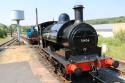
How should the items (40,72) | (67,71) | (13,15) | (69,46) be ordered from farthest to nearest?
(13,15) → (40,72) → (69,46) → (67,71)

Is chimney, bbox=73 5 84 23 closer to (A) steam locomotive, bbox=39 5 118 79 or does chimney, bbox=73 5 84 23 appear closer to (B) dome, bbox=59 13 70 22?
(A) steam locomotive, bbox=39 5 118 79

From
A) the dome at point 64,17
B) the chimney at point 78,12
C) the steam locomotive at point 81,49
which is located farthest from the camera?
the dome at point 64,17

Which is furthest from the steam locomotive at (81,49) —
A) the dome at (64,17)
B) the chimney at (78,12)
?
the dome at (64,17)

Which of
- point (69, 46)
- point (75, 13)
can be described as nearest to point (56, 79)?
point (69, 46)

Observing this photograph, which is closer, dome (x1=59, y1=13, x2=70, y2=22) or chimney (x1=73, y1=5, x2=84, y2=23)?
chimney (x1=73, y1=5, x2=84, y2=23)

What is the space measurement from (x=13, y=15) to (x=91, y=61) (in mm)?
31654

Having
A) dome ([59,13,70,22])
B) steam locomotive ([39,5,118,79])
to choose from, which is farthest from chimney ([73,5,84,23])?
dome ([59,13,70,22])

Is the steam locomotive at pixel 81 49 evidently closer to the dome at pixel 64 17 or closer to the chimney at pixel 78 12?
the chimney at pixel 78 12

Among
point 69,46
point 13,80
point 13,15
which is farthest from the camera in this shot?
point 13,15

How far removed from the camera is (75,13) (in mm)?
10555

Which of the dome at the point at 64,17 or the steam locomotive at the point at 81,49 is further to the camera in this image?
the dome at the point at 64,17

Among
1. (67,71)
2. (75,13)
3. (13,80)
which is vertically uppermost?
(75,13)

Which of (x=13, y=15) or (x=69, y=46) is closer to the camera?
(x=69, y=46)

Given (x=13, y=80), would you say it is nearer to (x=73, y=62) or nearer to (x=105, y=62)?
(x=73, y=62)
